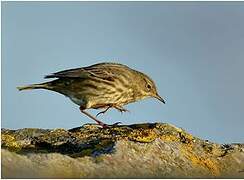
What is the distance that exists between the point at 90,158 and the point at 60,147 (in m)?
0.99

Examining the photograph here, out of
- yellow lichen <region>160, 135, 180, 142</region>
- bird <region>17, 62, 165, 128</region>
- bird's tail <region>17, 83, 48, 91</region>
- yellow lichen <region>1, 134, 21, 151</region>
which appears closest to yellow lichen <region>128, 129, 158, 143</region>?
yellow lichen <region>160, 135, 180, 142</region>

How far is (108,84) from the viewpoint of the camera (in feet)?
38.0

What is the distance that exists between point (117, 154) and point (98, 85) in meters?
5.62

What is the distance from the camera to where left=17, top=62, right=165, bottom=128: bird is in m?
11.3

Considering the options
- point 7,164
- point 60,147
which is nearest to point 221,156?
point 60,147

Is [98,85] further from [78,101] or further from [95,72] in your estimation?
[78,101]

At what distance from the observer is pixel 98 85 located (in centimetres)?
1149

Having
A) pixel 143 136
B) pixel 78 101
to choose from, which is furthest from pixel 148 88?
pixel 143 136

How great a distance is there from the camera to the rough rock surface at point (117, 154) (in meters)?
5.52

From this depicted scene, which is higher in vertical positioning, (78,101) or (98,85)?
(98,85)

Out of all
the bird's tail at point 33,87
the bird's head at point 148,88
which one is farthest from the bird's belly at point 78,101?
the bird's head at point 148,88

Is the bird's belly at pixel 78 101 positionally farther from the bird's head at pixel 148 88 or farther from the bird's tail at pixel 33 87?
the bird's head at pixel 148 88

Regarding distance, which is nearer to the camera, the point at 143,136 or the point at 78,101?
the point at 143,136

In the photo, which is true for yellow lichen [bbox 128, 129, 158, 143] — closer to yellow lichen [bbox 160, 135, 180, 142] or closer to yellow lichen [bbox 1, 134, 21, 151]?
yellow lichen [bbox 160, 135, 180, 142]
